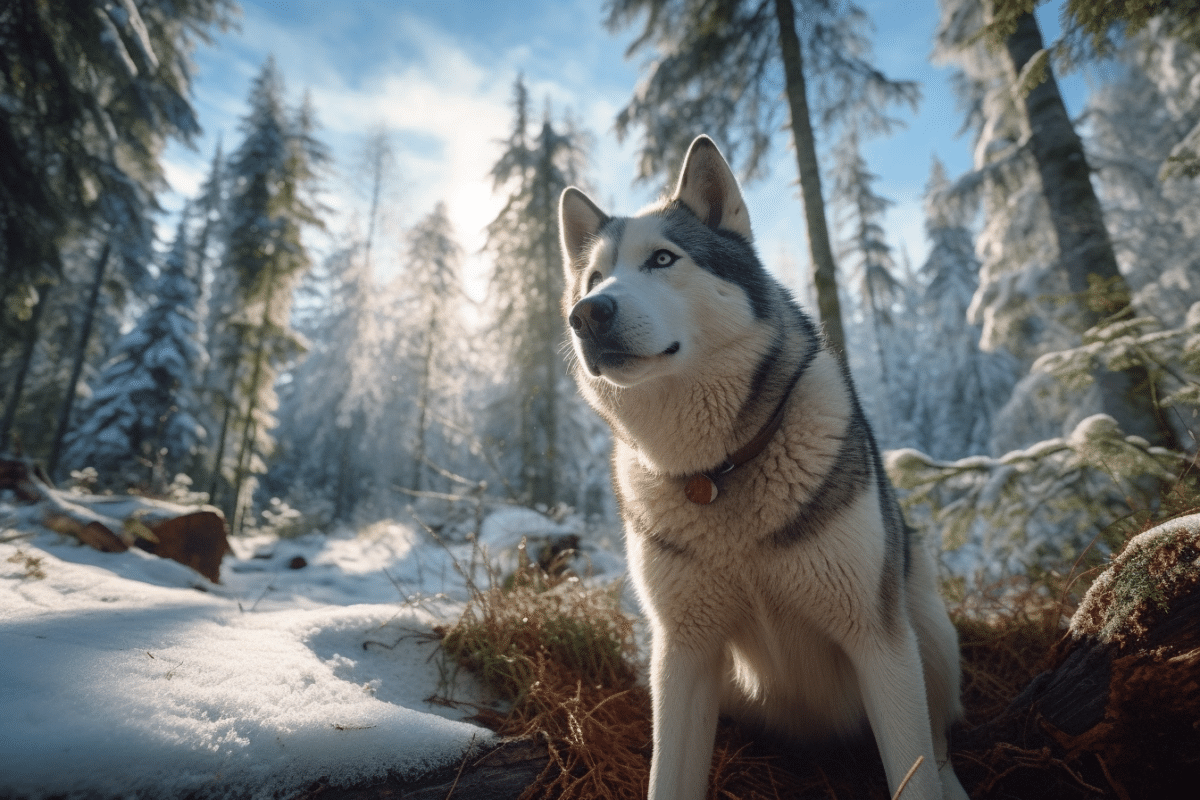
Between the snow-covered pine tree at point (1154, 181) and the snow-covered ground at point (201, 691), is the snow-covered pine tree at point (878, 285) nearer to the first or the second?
the snow-covered pine tree at point (1154, 181)

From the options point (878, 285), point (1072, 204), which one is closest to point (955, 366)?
point (878, 285)

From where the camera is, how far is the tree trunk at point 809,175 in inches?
216

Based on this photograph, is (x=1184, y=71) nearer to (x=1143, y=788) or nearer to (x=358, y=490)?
(x=1143, y=788)

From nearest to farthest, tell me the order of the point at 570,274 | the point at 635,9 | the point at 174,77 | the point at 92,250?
1. the point at 570,274
2. the point at 635,9
3. the point at 174,77
4. the point at 92,250

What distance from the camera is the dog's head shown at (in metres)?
1.72

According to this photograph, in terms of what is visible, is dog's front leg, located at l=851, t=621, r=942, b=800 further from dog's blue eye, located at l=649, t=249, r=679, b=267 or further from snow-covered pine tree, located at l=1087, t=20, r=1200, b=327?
snow-covered pine tree, located at l=1087, t=20, r=1200, b=327

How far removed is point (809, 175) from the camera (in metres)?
5.80

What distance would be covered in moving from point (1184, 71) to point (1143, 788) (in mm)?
19167

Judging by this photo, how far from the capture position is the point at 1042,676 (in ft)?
5.84

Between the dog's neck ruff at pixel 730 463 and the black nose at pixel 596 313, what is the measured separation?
60 cm

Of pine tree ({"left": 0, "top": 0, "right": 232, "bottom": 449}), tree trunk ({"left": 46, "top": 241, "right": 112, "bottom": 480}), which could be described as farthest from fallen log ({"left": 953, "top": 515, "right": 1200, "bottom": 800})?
tree trunk ({"left": 46, "top": 241, "right": 112, "bottom": 480})

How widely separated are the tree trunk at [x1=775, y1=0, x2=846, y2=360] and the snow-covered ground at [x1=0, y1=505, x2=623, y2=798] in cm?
460

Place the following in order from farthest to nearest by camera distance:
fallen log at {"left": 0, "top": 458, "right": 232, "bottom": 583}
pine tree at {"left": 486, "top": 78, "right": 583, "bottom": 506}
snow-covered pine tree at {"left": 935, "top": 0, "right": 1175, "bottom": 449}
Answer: pine tree at {"left": 486, "top": 78, "right": 583, "bottom": 506} → snow-covered pine tree at {"left": 935, "top": 0, "right": 1175, "bottom": 449} → fallen log at {"left": 0, "top": 458, "right": 232, "bottom": 583}

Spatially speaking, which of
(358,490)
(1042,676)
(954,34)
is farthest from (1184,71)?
(358,490)
